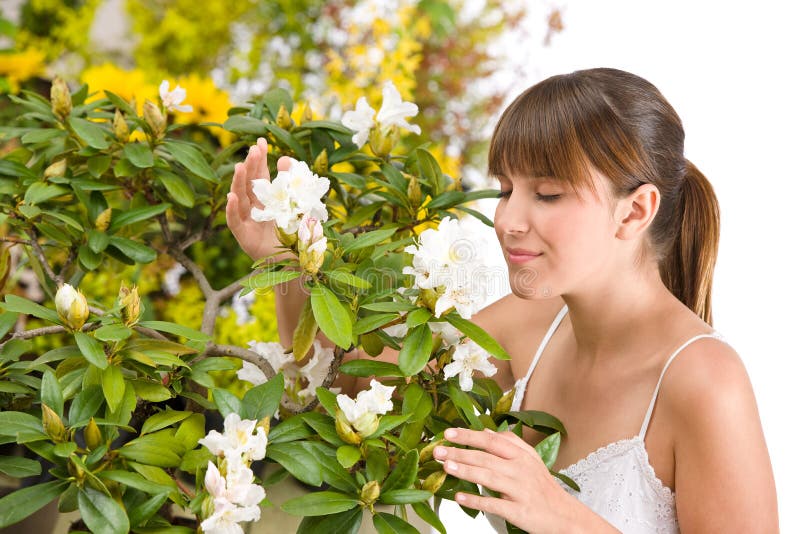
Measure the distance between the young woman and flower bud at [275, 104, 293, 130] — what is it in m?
0.16

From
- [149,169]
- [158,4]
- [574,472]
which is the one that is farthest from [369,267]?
[158,4]

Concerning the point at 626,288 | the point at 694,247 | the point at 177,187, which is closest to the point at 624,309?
the point at 626,288

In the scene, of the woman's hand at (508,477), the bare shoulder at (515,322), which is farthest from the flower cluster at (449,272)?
the bare shoulder at (515,322)

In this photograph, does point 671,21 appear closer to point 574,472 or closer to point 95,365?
point 574,472

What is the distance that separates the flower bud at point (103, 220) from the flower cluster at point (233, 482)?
47 centimetres

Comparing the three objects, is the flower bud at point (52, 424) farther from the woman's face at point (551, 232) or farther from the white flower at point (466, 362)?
the woman's face at point (551, 232)

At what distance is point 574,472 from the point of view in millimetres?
1292

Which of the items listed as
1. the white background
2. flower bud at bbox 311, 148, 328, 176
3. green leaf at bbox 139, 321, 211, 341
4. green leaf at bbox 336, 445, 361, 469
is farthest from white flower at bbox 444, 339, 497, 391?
the white background

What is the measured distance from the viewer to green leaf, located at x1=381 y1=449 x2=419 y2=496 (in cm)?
83

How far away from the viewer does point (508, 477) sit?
35.2 inches

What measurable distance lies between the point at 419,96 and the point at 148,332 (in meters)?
2.04

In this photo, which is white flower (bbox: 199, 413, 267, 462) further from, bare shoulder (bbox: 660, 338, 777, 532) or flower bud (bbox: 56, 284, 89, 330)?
bare shoulder (bbox: 660, 338, 777, 532)

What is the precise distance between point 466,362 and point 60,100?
697 millimetres

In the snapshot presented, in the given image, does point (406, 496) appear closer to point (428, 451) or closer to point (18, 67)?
point (428, 451)
